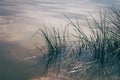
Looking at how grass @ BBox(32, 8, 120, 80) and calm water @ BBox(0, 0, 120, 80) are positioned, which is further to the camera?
calm water @ BBox(0, 0, 120, 80)

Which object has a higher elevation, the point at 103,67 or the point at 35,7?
the point at 103,67

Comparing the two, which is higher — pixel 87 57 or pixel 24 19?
pixel 87 57

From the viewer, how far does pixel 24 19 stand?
14.1ft

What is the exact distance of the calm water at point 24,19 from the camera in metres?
2.86

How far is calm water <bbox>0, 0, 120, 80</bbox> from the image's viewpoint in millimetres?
2862

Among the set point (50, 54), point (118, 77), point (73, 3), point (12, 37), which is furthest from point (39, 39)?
point (73, 3)

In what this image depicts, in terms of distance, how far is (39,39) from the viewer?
3363mm

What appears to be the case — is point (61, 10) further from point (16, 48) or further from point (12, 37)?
point (16, 48)

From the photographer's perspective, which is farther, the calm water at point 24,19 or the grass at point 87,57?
the calm water at point 24,19

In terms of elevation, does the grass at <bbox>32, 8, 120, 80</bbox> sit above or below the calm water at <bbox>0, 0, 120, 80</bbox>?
above

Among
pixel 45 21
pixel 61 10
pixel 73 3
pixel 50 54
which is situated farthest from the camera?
pixel 73 3

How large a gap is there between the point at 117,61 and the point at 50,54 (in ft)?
→ 1.83

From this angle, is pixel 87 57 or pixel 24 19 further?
pixel 24 19

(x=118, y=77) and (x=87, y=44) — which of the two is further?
(x=87, y=44)
